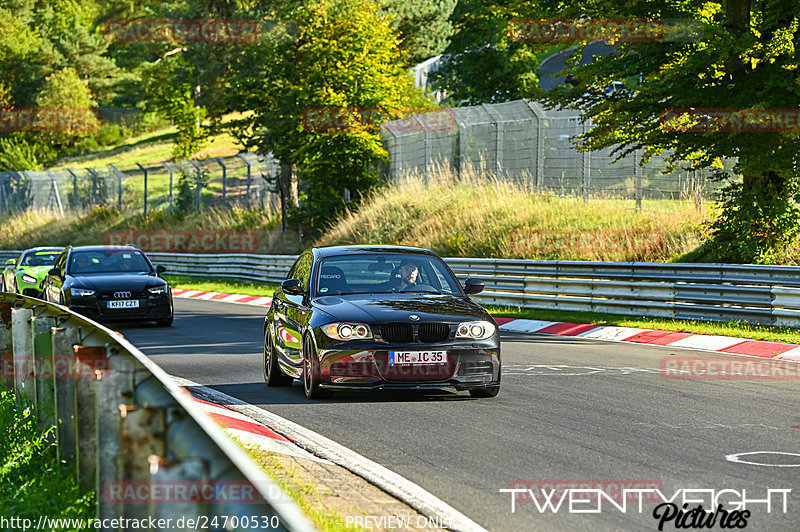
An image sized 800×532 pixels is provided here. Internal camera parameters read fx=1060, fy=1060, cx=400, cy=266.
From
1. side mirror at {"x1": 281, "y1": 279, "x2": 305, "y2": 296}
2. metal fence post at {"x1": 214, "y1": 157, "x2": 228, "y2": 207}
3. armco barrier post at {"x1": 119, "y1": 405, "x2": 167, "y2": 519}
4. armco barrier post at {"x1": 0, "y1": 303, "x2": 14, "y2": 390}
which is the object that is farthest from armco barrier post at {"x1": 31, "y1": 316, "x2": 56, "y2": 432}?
metal fence post at {"x1": 214, "y1": 157, "x2": 228, "y2": 207}

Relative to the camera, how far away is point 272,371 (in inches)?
448

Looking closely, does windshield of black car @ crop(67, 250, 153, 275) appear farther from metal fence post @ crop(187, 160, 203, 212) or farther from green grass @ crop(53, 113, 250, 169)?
green grass @ crop(53, 113, 250, 169)

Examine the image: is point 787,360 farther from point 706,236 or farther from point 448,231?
point 448,231

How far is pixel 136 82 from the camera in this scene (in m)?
101

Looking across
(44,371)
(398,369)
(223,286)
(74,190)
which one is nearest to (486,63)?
(223,286)

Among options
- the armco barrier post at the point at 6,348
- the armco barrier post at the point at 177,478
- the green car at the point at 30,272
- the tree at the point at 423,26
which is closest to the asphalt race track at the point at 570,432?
the armco barrier post at the point at 6,348

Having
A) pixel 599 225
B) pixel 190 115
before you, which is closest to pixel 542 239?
pixel 599 225

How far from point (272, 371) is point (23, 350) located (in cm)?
352

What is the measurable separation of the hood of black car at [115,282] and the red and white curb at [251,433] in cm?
990

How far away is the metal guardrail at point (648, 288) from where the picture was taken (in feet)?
53.4

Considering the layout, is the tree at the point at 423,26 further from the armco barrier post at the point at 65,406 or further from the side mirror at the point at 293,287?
the armco barrier post at the point at 65,406

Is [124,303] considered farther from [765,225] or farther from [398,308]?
[765,225]

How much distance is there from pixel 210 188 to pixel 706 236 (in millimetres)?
29358

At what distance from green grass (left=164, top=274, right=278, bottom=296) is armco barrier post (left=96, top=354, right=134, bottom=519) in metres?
25.2
